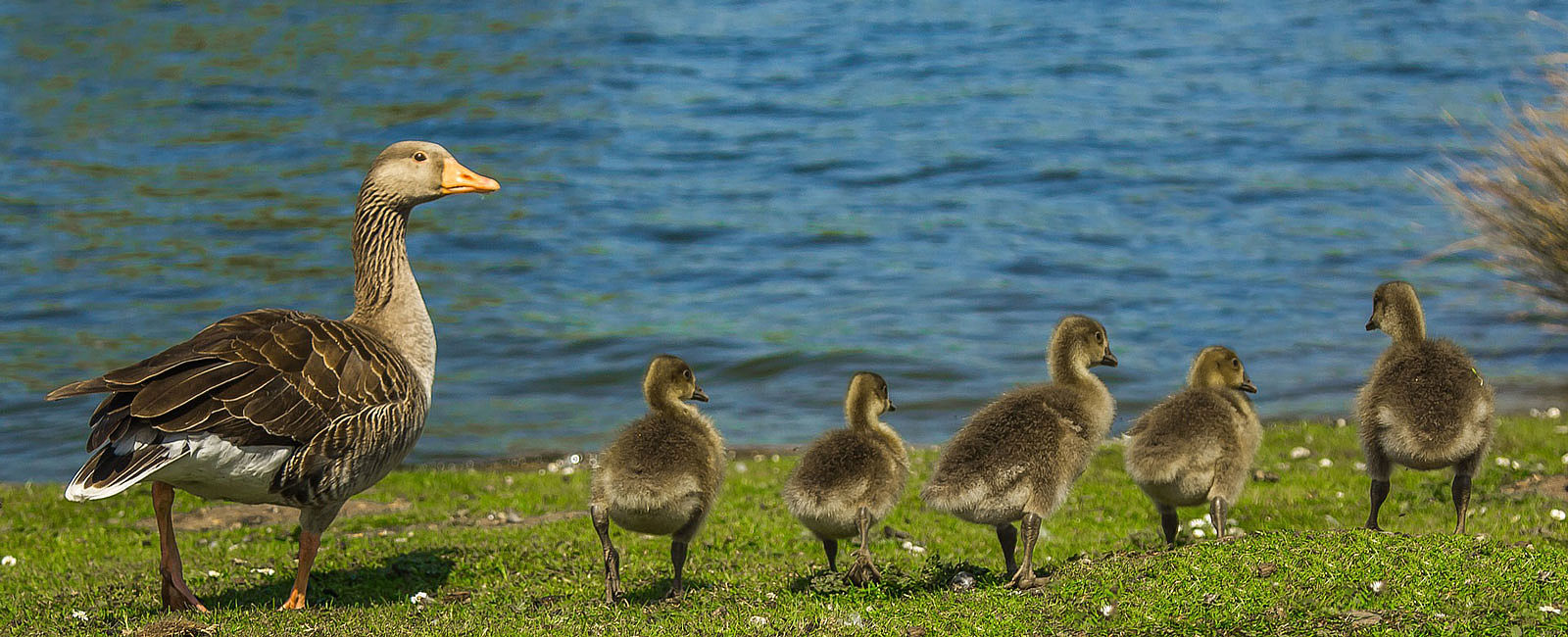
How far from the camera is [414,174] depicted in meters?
10.1

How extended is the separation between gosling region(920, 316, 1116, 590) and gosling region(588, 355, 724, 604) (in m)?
1.29

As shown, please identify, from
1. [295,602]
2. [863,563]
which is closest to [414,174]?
[295,602]

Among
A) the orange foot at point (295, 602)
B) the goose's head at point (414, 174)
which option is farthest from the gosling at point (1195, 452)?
the orange foot at point (295, 602)

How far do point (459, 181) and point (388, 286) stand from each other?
35.8 inches

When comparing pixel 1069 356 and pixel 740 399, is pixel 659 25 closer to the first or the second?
pixel 740 399

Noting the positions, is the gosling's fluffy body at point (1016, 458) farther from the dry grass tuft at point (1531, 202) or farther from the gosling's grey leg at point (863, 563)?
the dry grass tuft at point (1531, 202)

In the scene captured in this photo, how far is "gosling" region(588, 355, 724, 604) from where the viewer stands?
8.31 meters

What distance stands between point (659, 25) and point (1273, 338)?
24.9 metres

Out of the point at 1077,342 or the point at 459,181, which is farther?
the point at 459,181

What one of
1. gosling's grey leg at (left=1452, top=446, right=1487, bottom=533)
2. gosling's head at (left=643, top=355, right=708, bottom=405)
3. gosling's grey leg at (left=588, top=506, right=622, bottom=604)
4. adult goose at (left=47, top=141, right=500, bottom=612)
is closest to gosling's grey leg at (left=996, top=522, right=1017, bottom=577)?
gosling's head at (left=643, top=355, right=708, bottom=405)

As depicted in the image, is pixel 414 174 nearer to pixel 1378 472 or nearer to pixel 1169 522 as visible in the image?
pixel 1169 522

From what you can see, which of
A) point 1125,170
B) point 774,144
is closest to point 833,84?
point 774,144

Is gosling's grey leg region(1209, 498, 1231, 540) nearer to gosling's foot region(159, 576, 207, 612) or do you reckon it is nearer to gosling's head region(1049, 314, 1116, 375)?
gosling's head region(1049, 314, 1116, 375)

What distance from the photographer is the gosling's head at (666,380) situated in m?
8.99
